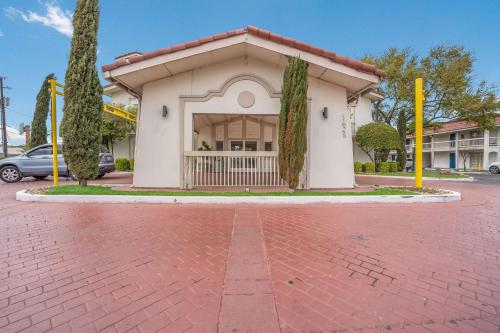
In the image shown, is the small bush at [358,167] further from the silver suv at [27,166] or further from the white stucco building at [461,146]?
the silver suv at [27,166]

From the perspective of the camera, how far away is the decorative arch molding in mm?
8117

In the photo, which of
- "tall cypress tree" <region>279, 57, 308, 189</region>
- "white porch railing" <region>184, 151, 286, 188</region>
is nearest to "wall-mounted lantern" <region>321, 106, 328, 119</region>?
"tall cypress tree" <region>279, 57, 308, 189</region>

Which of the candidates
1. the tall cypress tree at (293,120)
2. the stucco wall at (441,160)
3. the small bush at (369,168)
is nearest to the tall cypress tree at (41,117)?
the tall cypress tree at (293,120)

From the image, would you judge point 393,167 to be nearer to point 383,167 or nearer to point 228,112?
point 383,167

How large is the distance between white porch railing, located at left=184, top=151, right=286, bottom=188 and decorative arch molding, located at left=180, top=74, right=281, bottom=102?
185cm

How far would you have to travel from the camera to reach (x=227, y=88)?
8133 mm

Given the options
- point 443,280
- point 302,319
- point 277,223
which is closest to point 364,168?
point 277,223

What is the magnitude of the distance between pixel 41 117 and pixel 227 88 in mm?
22917

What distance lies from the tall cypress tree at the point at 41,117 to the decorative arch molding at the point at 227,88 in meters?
21.6

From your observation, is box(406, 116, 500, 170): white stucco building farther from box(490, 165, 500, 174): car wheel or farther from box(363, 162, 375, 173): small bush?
box(363, 162, 375, 173): small bush

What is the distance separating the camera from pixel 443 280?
256 centimetres

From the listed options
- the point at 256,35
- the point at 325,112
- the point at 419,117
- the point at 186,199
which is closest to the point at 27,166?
the point at 186,199

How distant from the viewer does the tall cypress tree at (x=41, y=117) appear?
71.4 feet

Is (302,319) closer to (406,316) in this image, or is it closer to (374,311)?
(374,311)
